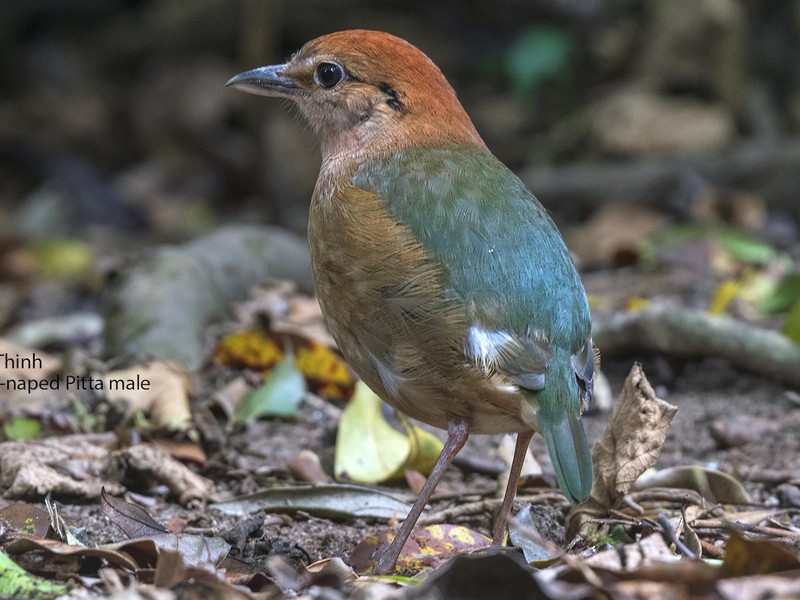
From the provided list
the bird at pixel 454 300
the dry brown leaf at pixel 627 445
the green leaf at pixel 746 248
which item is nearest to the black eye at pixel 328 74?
the bird at pixel 454 300

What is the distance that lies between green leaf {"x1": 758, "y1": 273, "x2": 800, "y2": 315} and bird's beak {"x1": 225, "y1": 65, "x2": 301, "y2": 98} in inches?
110

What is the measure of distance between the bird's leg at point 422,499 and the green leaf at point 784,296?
2717 mm

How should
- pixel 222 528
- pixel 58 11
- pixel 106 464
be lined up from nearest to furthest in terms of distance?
pixel 222 528 < pixel 106 464 < pixel 58 11

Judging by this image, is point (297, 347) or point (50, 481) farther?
point (297, 347)

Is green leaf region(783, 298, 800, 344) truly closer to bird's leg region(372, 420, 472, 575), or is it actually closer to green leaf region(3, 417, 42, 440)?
bird's leg region(372, 420, 472, 575)

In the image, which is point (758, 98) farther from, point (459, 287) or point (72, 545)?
point (72, 545)

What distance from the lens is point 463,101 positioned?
34.3 feet

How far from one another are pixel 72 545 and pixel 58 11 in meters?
8.94

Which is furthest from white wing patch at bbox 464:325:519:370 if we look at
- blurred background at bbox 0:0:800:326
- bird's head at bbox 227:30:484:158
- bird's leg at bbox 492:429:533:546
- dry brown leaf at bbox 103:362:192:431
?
blurred background at bbox 0:0:800:326

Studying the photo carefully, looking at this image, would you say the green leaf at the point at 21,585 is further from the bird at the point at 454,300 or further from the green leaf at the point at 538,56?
the green leaf at the point at 538,56

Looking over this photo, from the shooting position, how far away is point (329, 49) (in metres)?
4.23

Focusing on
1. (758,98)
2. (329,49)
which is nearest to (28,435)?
(329,49)

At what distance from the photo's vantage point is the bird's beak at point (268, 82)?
4391 millimetres

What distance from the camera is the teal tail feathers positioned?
3156 mm
